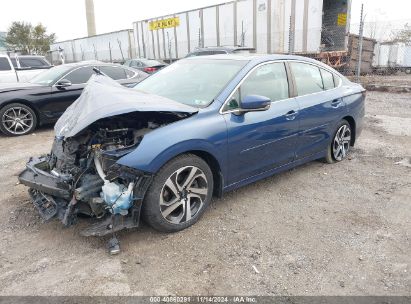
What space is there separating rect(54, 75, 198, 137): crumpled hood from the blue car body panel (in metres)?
0.21

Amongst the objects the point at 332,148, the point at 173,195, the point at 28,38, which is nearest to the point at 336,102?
the point at 332,148

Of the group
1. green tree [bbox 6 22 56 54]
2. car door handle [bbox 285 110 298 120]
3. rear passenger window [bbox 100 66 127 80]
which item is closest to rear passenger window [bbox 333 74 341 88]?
car door handle [bbox 285 110 298 120]

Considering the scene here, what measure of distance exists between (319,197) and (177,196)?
1818mm

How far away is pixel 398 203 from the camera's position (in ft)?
13.3

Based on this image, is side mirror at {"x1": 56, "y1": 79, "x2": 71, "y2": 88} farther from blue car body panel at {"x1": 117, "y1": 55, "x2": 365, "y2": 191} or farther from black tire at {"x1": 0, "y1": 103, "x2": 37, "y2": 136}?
blue car body panel at {"x1": 117, "y1": 55, "x2": 365, "y2": 191}

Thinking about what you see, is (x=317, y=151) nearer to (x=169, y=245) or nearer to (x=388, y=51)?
(x=169, y=245)

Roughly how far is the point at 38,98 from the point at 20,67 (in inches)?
239

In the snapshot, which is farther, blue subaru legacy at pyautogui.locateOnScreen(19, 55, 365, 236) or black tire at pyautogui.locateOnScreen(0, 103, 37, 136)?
black tire at pyautogui.locateOnScreen(0, 103, 37, 136)

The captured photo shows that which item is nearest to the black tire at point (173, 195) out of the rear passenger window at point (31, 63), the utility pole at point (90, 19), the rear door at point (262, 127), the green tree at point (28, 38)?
the rear door at point (262, 127)

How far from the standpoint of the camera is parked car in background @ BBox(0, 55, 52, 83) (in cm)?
1075

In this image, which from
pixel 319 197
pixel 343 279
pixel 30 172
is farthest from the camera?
pixel 319 197

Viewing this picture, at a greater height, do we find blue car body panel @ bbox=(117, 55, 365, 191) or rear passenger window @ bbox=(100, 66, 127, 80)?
rear passenger window @ bbox=(100, 66, 127, 80)

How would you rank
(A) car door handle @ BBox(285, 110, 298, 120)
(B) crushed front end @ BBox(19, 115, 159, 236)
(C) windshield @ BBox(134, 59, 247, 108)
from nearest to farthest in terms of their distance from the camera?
1. (B) crushed front end @ BBox(19, 115, 159, 236)
2. (C) windshield @ BBox(134, 59, 247, 108)
3. (A) car door handle @ BBox(285, 110, 298, 120)

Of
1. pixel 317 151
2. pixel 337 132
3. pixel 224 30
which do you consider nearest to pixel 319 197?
pixel 317 151
